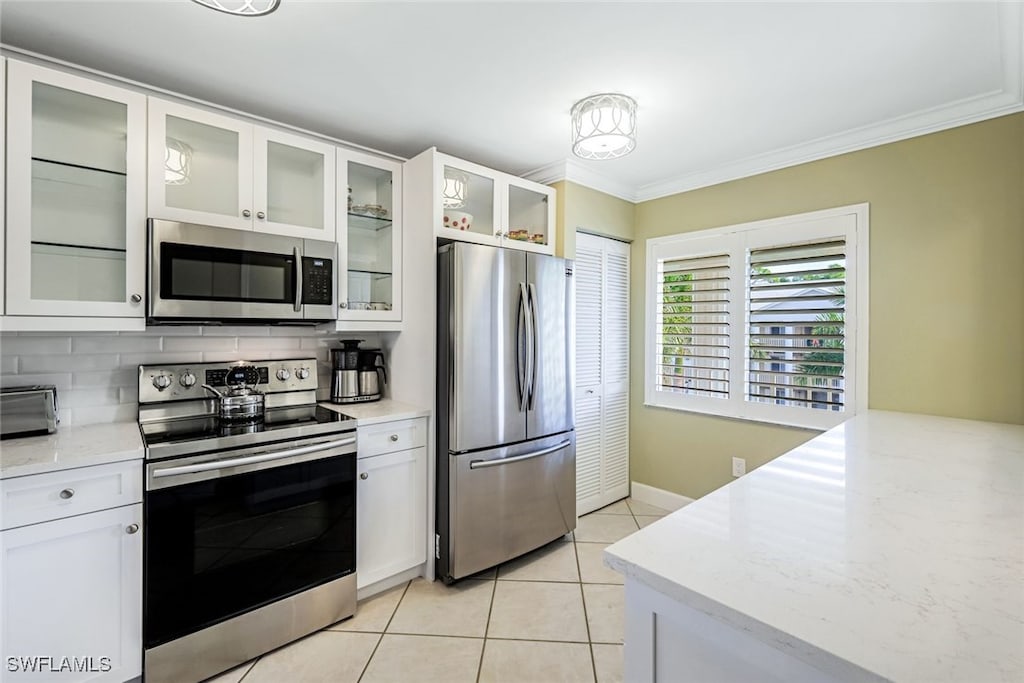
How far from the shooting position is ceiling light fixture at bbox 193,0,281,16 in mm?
1298

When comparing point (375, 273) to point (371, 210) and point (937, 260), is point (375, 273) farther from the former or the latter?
point (937, 260)

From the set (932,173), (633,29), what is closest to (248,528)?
(633,29)

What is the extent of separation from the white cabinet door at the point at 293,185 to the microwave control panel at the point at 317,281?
14 centimetres

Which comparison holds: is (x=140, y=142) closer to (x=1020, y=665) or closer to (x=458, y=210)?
(x=458, y=210)

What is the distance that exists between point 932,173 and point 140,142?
3610 mm

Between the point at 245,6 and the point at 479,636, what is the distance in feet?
8.03

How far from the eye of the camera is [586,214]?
10.3ft

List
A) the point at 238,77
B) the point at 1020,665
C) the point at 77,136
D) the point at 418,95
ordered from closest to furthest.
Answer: the point at 1020,665
the point at 77,136
the point at 238,77
the point at 418,95

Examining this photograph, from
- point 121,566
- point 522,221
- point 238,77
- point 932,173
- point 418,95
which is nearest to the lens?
point 121,566

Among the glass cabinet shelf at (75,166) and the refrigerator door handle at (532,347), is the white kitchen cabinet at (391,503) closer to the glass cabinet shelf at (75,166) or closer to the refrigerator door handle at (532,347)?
the refrigerator door handle at (532,347)

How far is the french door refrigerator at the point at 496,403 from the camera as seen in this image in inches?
92.1

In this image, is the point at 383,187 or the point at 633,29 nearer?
the point at 633,29

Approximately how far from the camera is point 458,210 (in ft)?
8.46

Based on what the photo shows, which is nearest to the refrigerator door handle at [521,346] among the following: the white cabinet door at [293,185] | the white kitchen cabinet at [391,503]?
the white kitchen cabinet at [391,503]
